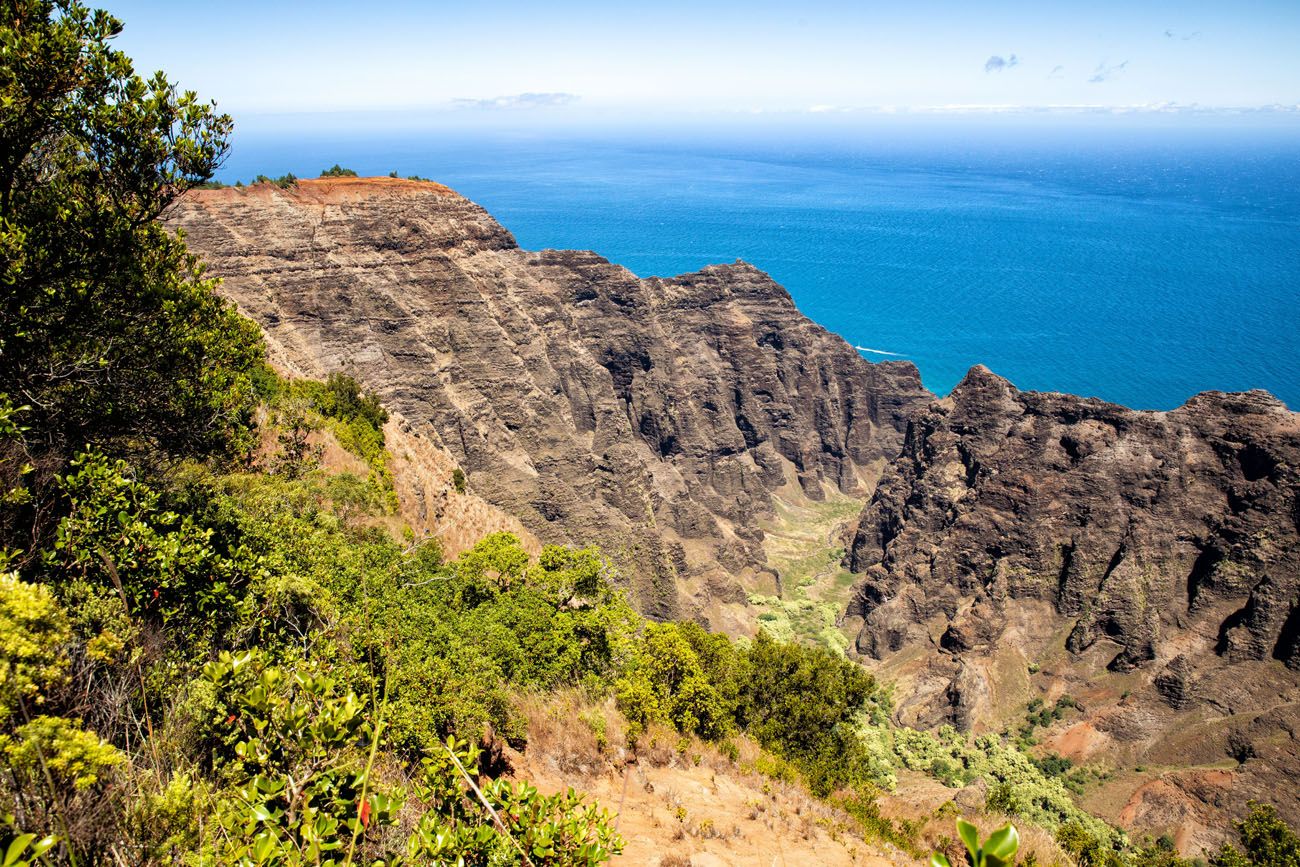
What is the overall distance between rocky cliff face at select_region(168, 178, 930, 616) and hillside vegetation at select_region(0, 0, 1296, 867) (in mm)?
A: 32844

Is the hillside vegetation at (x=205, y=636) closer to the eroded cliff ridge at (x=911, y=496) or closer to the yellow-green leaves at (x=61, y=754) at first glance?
the yellow-green leaves at (x=61, y=754)

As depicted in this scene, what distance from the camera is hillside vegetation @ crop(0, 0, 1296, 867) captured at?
6.82m

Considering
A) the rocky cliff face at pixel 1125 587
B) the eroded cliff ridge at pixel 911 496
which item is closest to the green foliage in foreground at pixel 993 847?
the eroded cliff ridge at pixel 911 496

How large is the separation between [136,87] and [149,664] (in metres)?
11.0

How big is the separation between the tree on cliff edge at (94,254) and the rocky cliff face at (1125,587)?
5129 centimetres

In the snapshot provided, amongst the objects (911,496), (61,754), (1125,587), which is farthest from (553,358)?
(61,754)

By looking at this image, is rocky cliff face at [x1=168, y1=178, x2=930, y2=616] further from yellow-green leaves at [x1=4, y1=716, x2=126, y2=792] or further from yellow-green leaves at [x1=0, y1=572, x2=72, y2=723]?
yellow-green leaves at [x1=4, y1=716, x2=126, y2=792]

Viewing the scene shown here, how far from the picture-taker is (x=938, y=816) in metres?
21.3

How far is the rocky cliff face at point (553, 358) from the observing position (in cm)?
5853

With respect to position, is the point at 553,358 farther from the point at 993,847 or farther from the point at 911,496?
the point at 993,847

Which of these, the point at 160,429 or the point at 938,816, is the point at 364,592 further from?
the point at 938,816

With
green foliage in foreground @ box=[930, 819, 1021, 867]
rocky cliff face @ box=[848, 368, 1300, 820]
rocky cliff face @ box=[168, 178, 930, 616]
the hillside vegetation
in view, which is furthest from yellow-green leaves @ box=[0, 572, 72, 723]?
rocky cliff face @ box=[848, 368, 1300, 820]

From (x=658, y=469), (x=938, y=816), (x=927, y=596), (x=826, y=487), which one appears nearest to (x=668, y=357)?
(x=658, y=469)

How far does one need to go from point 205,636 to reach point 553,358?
6475 cm
